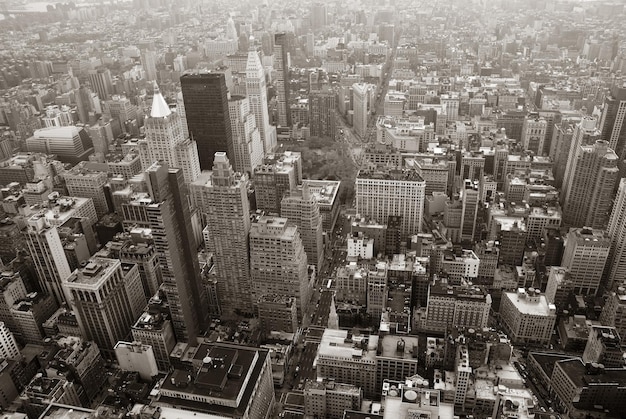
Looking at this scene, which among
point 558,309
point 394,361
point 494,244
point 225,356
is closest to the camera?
point 225,356

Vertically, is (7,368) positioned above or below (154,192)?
below

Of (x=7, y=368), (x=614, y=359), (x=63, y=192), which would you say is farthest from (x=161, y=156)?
(x=614, y=359)

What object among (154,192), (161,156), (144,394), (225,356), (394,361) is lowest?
(144,394)

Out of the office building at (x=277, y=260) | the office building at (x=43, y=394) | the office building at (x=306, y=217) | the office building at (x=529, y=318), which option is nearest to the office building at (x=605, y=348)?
the office building at (x=529, y=318)

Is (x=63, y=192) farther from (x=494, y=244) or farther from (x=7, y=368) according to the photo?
(x=494, y=244)

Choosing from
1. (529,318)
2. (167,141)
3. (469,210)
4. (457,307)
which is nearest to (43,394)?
(167,141)

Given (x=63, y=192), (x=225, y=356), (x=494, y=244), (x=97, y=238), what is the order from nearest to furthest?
(x=225, y=356), (x=494, y=244), (x=97, y=238), (x=63, y=192)

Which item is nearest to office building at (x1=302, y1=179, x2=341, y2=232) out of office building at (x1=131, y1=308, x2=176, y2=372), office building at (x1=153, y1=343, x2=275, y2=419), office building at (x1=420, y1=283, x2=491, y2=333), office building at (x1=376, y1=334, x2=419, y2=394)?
office building at (x1=420, y1=283, x2=491, y2=333)

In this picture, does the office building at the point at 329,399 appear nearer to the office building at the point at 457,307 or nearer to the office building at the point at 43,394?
the office building at the point at 457,307
